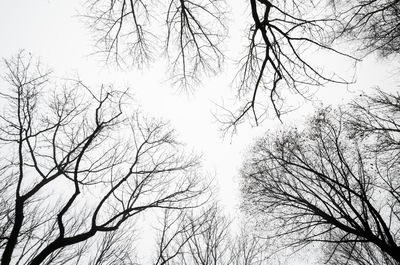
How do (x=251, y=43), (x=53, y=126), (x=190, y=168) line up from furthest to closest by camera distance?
(x=190, y=168)
(x=53, y=126)
(x=251, y=43)

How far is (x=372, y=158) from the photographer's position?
6.16m

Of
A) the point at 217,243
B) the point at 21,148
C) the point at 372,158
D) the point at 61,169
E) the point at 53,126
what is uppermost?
the point at 53,126

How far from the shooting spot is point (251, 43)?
3791 millimetres

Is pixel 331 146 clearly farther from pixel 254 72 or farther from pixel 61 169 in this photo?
pixel 61 169

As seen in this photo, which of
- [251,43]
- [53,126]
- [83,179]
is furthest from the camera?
[53,126]

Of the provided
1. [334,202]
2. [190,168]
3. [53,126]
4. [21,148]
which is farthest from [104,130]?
[334,202]

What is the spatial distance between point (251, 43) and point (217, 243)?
7772mm

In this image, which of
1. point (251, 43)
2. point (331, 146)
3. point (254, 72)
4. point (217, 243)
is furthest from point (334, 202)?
point (251, 43)

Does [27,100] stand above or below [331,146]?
above

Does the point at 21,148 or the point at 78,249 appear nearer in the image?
the point at 21,148

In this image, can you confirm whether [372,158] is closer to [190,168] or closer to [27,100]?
[190,168]

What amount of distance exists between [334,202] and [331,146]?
203 centimetres

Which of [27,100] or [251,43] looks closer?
→ [251,43]

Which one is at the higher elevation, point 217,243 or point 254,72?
point 254,72
